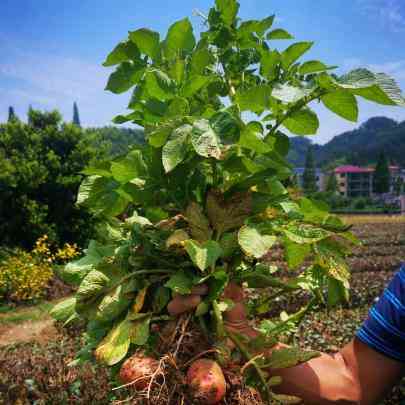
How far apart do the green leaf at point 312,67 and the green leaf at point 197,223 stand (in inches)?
20.2

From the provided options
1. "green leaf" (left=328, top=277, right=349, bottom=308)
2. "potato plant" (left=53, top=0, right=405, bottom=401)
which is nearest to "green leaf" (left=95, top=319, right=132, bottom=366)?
"potato plant" (left=53, top=0, right=405, bottom=401)

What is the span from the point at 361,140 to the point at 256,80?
511ft

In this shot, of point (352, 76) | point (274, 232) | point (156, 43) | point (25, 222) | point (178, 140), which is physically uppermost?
point (156, 43)

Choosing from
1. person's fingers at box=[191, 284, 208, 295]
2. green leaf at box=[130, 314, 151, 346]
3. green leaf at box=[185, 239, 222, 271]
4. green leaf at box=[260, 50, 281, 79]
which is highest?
green leaf at box=[260, 50, 281, 79]

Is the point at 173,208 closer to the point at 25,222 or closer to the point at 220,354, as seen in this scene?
the point at 220,354

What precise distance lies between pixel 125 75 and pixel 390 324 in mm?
1403

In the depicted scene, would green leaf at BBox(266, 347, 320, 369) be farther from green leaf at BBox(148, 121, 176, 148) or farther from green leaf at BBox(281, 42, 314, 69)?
green leaf at BBox(281, 42, 314, 69)

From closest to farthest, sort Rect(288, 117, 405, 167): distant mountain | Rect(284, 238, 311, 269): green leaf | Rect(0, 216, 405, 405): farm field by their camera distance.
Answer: Rect(284, 238, 311, 269): green leaf, Rect(0, 216, 405, 405): farm field, Rect(288, 117, 405, 167): distant mountain

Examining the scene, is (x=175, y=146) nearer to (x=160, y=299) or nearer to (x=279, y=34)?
(x=160, y=299)

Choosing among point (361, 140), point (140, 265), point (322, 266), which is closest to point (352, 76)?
point (322, 266)

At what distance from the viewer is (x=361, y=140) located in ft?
Result: 472

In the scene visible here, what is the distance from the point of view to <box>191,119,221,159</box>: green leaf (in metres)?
0.96

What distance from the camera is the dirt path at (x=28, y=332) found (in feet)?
20.8

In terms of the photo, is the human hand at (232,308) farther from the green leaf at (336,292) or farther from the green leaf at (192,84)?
the green leaf at (192,84)
